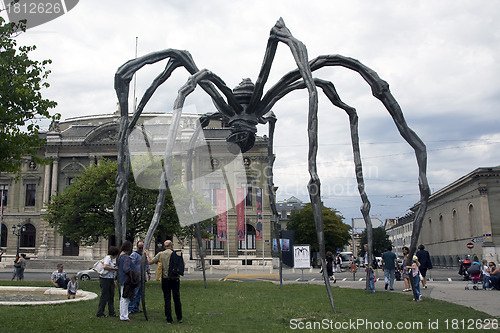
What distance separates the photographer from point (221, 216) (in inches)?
1678

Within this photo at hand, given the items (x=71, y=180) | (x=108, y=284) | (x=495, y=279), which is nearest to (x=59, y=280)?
(x=108, y=284)

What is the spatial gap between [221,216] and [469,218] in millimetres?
26284

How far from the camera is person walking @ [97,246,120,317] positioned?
9492 millimetres

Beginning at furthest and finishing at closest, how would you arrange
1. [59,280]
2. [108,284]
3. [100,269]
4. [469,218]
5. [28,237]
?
[28,237], [469,218], [59,280], [100,269], [108,284]

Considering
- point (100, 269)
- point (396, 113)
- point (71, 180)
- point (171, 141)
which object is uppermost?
point (71, 180)

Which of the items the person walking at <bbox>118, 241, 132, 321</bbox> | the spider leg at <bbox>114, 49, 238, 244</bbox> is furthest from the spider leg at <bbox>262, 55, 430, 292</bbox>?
the person walking at <bbox>118, 241, 132, 321</bbox>

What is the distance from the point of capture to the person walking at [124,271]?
8.56m

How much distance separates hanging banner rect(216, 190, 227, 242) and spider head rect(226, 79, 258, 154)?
1035 inches

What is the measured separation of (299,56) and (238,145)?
3522 millimetres

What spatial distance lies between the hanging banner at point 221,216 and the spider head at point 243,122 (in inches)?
1035

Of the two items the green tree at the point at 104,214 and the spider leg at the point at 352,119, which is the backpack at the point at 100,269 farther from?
the green tree at the point at 104,214

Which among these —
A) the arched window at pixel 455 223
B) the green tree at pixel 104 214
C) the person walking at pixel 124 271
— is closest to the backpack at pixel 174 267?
the person walking at pixel 124 271

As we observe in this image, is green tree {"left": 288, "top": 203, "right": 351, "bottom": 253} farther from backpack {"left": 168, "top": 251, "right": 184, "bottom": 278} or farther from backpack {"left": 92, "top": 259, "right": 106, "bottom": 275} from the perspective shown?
backpack {"left": 168, "top": 251, "right": 184, "bottom": 278}

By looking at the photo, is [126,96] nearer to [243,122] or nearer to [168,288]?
[243,122]
